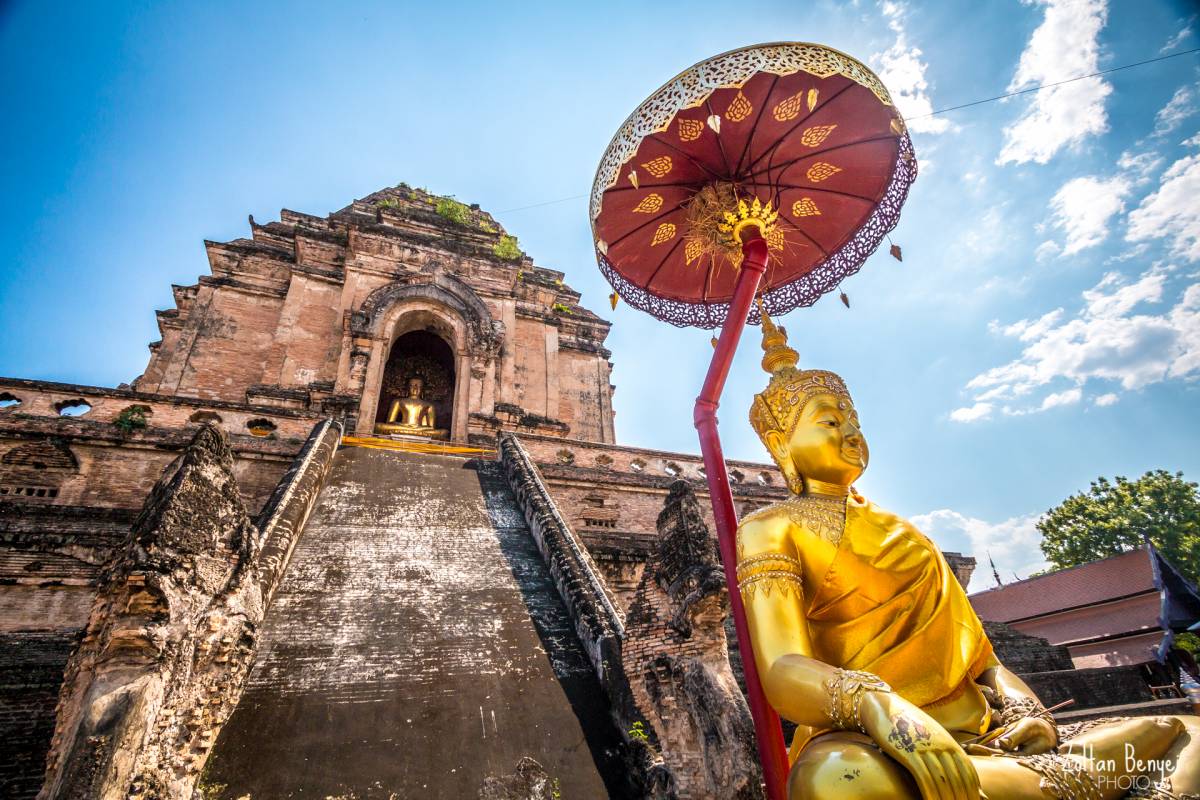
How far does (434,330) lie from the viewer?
52.5 ft

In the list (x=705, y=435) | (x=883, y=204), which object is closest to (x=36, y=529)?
(x=705, y=435)

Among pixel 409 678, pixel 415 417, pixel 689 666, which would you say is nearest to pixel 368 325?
pixel 415 417

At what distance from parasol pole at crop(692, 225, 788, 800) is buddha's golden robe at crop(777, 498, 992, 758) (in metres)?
0.13

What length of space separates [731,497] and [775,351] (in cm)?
88

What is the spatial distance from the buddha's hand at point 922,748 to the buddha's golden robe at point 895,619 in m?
0.58

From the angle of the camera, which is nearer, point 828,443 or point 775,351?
point 828,443

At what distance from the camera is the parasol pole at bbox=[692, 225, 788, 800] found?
2.57 m

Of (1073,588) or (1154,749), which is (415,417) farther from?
(1073,588)

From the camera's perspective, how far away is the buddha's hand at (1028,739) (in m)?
2.17

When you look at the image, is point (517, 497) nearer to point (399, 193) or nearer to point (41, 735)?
point (41, 735)

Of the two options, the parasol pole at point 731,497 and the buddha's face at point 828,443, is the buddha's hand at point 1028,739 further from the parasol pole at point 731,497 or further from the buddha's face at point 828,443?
the buddha's face at point 828,443

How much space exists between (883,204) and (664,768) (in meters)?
4.13

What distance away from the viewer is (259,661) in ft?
14.7

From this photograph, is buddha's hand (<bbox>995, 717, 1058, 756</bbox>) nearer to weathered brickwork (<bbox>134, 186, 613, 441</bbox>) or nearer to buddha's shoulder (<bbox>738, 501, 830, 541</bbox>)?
buddha's shoulder (<bbox>738, 501, 830, 541</bbox>)
